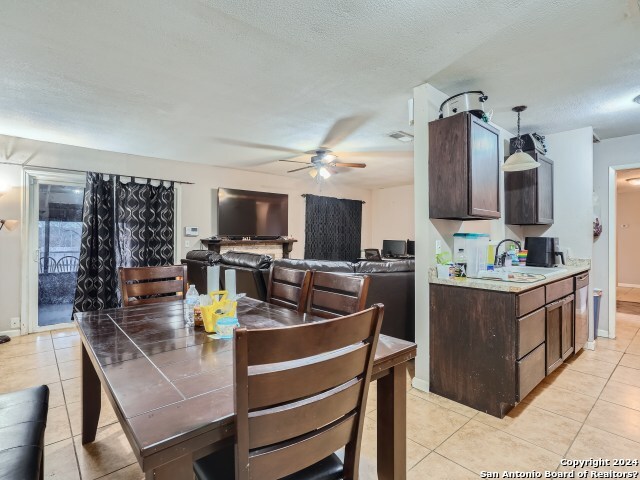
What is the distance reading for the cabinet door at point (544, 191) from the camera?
3385 mm

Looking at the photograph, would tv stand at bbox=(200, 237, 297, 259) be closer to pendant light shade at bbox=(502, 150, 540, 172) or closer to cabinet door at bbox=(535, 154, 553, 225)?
cabinet door at bbox=(535, 154, 553, 225)

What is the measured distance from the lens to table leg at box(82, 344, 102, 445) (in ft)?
5.95

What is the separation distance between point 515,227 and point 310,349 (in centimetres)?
376

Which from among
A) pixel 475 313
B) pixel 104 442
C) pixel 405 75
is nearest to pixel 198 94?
pixel 405 75

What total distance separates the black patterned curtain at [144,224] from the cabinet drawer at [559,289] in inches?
181

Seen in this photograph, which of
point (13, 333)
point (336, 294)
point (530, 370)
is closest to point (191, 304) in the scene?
point (336, 294)

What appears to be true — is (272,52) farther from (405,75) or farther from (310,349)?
(310,349)

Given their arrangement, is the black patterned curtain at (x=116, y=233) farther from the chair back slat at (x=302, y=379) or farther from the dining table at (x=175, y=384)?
the chair back slat at (x=302, y=379)

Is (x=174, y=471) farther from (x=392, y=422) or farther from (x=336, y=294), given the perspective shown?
(x=336, y=294)

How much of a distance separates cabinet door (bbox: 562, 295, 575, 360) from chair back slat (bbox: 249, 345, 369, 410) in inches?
105

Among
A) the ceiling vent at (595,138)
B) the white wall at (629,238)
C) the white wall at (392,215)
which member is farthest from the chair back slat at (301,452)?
the white wall at (629,238)

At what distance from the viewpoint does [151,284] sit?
224 cm

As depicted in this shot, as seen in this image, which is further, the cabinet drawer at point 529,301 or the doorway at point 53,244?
the doorway at point 53,244

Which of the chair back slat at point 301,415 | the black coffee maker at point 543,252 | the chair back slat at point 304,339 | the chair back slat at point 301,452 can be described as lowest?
the chair back slat at point 301,452
